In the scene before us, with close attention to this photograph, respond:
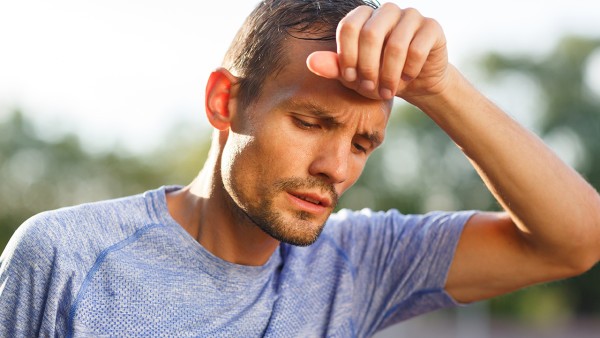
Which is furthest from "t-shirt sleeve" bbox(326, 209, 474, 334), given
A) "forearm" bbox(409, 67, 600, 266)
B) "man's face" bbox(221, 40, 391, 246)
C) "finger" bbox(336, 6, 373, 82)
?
"finger" bbox(336, 6, 373, 82)

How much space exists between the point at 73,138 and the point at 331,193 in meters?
37.8

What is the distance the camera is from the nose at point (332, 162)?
2613 mm

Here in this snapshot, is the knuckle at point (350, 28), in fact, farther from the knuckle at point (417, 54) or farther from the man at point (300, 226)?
the knuckle at point (417, 54)

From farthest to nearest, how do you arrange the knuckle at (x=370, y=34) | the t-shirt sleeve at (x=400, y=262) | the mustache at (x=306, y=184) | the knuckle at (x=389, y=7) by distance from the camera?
1. the t-shirt sleeve at (x=400, y=262)
2. the mustache at (x=306, y=184)
3. the knuckle at (x=389, y=7)
4. the knuckle at (x=370, y=34)

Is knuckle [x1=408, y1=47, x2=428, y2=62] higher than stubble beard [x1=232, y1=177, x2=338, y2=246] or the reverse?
higher

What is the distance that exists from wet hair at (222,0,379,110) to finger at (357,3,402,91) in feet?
1.71

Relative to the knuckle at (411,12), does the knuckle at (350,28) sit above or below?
below

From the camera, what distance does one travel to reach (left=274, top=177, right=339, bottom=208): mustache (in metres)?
2.65

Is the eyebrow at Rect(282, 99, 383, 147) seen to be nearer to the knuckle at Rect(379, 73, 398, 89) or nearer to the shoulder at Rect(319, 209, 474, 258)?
the knuckle at Rect(379, 73, 398, 89)

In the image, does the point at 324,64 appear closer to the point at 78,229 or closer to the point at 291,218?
the point at 291,218

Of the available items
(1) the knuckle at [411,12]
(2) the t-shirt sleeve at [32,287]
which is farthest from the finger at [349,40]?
(2) the t-shirt sleeve at [32,287]

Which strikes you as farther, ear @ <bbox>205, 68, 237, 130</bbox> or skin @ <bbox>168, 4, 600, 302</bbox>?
ear @ <bbox>205, 68, 237, 130</bbox>

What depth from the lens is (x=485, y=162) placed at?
2.81 metres

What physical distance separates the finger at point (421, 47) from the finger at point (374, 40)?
0.08 meters
